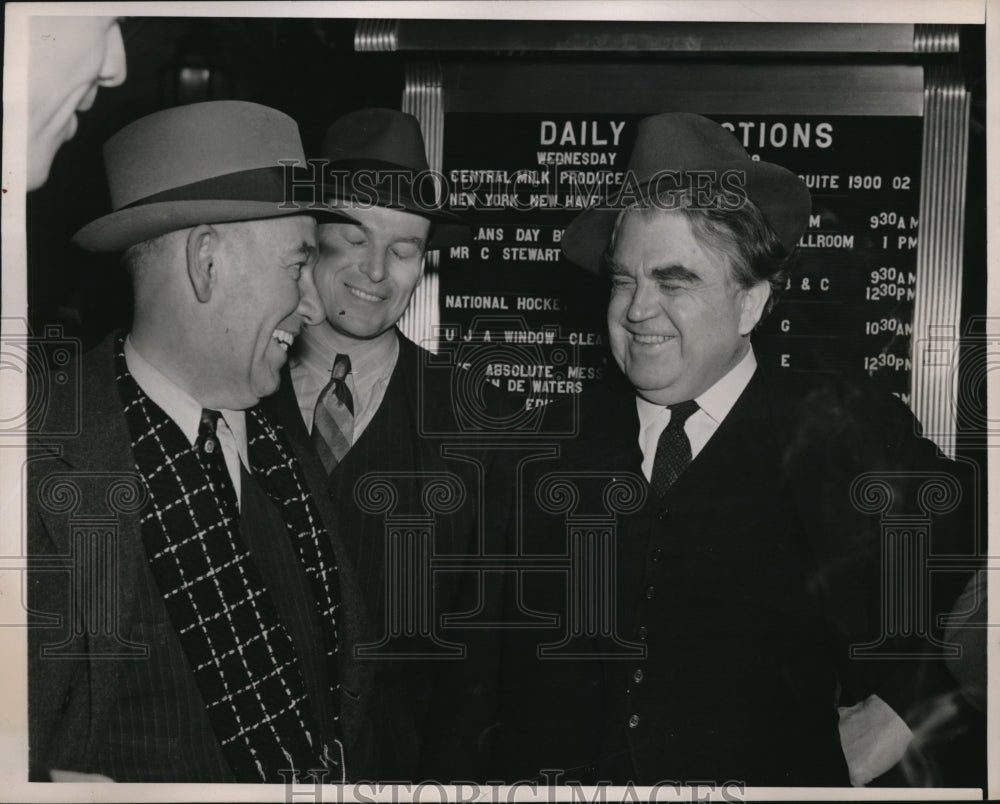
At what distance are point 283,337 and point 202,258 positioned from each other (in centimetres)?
21

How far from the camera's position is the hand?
6.53 ft

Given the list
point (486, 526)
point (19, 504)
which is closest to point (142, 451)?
point (19, 504)

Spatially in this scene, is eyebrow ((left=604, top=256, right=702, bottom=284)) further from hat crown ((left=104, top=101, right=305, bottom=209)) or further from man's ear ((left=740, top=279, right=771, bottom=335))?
hat crown ((left=104, top=101, right=305, bottom=209))

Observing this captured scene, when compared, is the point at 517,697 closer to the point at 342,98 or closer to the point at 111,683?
the point at 111,683

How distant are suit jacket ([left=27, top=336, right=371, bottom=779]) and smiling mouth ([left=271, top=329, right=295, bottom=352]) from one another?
188 millimetres

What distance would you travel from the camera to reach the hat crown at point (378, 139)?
1983 mm

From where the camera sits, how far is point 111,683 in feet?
6.33

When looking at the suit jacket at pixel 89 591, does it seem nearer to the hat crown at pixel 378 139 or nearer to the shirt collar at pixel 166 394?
the shirt collar at pixel 166 394

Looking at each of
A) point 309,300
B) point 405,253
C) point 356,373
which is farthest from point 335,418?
point 405,253

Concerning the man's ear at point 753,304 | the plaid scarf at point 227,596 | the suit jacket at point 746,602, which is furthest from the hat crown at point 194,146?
the man's ear at point 753,304

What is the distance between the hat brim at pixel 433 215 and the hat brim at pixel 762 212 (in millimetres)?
208

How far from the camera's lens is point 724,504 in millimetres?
1953

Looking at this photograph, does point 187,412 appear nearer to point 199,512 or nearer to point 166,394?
point 166,394

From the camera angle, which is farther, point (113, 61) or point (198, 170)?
point (113, 61)
